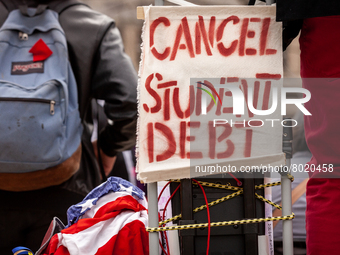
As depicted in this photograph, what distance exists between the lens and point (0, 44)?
1.75m

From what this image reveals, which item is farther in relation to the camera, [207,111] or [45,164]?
[45,164]

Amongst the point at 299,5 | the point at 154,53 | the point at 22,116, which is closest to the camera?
the point at 299,5

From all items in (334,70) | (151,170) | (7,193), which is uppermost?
(334,70)

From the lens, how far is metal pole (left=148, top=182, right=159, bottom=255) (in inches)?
46.7

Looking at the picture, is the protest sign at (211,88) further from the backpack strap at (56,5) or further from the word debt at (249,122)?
the backpack strap at (56,5)

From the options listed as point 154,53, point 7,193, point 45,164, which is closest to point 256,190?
point 154,53

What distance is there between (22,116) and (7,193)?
0.40 meters

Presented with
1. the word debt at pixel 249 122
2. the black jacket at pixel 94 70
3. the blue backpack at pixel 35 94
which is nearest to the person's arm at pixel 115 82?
the black jacket at pixel 94 70

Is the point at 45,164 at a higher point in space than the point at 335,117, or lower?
lower

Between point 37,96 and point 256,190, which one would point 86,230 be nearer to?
point 256,190

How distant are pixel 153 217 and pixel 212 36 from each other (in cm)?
58

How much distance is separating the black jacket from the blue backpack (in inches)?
2.9

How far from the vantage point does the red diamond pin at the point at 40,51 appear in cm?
176

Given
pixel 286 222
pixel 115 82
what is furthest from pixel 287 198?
pixel 115 82
